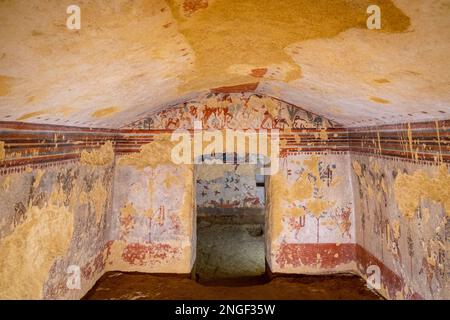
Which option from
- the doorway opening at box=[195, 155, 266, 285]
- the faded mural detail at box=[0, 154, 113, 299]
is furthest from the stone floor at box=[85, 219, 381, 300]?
the doorway opening at box=[195, 155, 266, 285]

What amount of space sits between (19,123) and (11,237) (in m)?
0.85

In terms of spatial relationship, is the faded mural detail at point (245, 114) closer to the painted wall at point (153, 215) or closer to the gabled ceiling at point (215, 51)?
the painted wall at point (153, 215)

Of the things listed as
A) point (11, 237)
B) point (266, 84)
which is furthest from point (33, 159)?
point (266, 84)

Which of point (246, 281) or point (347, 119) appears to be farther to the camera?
point (246, 281)

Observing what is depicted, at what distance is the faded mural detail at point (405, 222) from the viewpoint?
2.48 meters

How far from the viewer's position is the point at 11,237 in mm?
2225

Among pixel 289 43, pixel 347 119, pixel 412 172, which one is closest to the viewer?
pixel 289 43

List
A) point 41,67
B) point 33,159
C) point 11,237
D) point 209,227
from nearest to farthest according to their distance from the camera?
point 41,67 → point 11,237 → point 33,159 → point 209,227

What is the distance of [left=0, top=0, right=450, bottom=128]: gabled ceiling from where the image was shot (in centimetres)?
129

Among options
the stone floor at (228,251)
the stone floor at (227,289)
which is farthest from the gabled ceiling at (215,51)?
the stone floor at (228,251)

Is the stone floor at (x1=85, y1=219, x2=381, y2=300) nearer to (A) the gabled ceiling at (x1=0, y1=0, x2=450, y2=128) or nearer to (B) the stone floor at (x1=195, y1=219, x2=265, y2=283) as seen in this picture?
(B) the stone floor at (x1=195, y1=219, x2=265, y2=283)

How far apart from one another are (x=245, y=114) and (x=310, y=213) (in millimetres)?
1692

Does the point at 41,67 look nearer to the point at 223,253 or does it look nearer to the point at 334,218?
the point at 334,218

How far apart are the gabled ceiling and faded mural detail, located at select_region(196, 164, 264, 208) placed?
594cm
